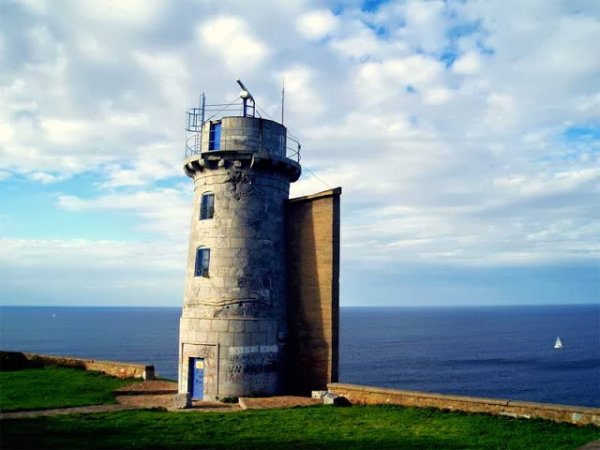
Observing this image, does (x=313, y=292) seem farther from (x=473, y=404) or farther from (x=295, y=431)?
(x=295, y=431)

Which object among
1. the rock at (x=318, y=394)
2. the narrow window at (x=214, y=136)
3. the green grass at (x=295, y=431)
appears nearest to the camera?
the green grass at (x=295, y=431)

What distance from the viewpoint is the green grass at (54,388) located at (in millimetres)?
18047

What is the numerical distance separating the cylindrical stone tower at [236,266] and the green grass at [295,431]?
3441 mm

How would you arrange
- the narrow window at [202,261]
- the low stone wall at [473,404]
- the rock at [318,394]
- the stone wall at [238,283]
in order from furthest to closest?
the narrow window at [202,261]
the stone wall at [238,283]
the rock at [318,394]
the low stone wall at [473,404]

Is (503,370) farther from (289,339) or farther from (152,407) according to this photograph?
(152,407)

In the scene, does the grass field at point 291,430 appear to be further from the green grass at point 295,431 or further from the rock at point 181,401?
the rock at point 181,401

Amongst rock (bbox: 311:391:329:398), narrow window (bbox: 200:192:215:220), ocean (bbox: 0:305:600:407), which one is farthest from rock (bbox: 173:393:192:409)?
ocean (bbox: 0:305:600:407)

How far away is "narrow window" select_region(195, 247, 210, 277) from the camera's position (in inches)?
834

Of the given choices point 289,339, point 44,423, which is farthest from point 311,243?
point 44,423

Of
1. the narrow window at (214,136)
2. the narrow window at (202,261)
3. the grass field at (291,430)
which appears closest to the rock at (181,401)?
the grass field at (291,430)

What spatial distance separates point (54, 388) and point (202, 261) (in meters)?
7.59

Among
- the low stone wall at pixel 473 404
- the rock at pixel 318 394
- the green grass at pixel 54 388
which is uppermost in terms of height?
the low stone wall at pixel 473 404

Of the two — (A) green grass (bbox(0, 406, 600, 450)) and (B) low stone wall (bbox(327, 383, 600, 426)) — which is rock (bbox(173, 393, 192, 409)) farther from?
(B) low stone wall (bbox(327, 383, 600, 426))

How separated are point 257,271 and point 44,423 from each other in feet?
29.2
